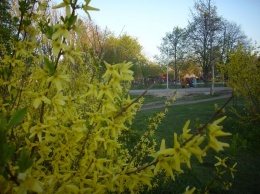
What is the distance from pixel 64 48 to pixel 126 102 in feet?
1.88

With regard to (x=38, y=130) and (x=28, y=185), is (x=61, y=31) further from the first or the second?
(x=28, y=185)

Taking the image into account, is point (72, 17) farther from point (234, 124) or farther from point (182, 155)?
point (234, 124)

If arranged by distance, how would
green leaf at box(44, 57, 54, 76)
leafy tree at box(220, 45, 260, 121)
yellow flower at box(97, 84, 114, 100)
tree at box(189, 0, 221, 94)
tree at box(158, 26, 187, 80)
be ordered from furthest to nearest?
tree at box(158, 26, 187, 80)
tree at box(189, 0, 221, 94)
leafy tree at box(220, 45, 260, 121)
yellow flower at box(97, 84, 114, 100)
green leaf at box(44, 57, 54, 76)

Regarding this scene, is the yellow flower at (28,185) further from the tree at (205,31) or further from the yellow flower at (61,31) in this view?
the tree at (205,31)

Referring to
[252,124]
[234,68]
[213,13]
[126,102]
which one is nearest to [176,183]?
[126,102]

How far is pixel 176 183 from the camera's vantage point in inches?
151

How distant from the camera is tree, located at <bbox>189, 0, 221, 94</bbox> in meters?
20.8

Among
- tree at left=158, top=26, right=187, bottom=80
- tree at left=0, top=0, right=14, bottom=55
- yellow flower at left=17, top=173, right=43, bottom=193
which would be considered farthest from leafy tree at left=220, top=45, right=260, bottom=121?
tree at left=158, top=26, right=187, bottom=80

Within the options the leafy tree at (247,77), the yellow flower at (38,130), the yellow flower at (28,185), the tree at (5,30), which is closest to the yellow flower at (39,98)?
the yellow flower at (38,130)

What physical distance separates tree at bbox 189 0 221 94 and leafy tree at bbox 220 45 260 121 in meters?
12.9

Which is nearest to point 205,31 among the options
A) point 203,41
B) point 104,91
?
point 203,41

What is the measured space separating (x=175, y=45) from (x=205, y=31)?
8633 mm

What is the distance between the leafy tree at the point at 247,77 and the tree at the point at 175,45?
75.9 ft

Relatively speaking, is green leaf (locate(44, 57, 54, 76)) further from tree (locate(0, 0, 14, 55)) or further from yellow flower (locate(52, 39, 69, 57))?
tree (locate(0, 0, 14, 55))
